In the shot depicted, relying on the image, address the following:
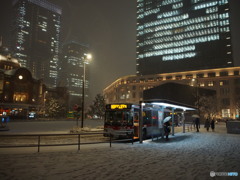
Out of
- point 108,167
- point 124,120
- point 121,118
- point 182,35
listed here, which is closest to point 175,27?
point 182,35

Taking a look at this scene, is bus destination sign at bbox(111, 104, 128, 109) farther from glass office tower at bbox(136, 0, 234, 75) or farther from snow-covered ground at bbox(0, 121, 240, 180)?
glass office tower at bbox(136, 0, 234, 75)

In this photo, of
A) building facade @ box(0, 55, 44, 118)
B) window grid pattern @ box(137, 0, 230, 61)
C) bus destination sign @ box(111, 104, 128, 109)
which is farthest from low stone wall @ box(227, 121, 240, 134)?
window grid pattern @ box(137, 0, 230, 61)

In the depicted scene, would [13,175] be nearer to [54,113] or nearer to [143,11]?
[54,113]

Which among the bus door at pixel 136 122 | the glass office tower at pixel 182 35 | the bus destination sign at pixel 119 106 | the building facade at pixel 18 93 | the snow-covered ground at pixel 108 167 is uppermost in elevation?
the glass office tower at pixel 182 35

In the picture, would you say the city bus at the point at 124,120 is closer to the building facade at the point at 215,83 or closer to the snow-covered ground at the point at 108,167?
the snow-covered ground at the point at 108,167

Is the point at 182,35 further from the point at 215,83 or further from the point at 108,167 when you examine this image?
the point at 108,167

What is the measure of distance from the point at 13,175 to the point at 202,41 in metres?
118

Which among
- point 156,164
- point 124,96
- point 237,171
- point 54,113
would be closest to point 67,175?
point 156,164

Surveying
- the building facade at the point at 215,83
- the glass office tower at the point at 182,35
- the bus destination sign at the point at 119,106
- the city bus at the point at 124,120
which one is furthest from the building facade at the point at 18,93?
the glass office tower at the point at 182,35

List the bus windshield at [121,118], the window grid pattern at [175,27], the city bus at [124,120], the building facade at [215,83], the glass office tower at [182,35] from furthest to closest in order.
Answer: the window grid pattern at [175,27] → the glass office tower at [182,35] → the building facade at [215,83] → the bus windshield at [121,118] → the city bus at [124,120]

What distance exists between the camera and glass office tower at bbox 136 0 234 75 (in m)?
104

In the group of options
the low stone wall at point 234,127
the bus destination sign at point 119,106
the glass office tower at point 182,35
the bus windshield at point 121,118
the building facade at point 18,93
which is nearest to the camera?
the bus windshield at point 121,118

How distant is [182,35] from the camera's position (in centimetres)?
11550

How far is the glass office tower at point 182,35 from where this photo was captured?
10375 centimetres
